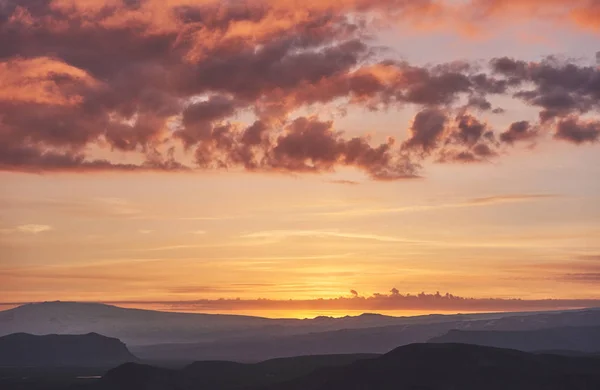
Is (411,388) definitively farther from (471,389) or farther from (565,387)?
(565,387)

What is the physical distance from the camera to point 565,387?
653ft

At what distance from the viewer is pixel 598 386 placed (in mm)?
198875

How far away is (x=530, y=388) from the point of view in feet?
652

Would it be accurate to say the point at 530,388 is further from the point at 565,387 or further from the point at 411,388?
the point at 411,388

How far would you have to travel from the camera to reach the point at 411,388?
199 meters

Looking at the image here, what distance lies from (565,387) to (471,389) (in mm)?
20400

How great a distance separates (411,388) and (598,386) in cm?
4053

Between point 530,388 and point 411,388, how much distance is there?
25.8 meters

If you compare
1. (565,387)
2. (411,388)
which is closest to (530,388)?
(565,387)

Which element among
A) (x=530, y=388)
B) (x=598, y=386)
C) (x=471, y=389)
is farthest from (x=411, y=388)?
(x=598, y=386)

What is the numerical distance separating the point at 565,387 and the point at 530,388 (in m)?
7.67

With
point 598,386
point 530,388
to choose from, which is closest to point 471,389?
point 530,388

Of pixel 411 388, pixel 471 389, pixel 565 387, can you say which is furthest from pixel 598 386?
pixel 411 388
